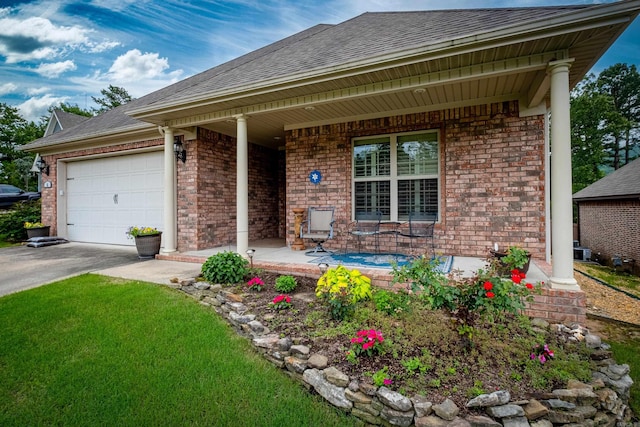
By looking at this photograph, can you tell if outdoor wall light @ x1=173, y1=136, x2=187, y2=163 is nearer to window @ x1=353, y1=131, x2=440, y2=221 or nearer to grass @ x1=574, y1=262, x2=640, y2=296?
window @ x1=353, y1=131, x2=440, y2=221

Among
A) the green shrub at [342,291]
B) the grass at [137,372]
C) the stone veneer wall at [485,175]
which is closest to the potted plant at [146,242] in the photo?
the grass at [137,372]

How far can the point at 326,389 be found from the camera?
→ 2113 millimetres

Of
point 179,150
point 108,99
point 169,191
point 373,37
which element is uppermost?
point 108,99

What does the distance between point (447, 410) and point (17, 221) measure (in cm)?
1242

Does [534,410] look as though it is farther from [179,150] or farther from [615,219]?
[615,219]

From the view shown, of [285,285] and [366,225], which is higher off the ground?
[366,225]

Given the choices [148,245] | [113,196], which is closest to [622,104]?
[148,245]

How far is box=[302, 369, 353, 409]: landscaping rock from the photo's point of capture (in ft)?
6.66

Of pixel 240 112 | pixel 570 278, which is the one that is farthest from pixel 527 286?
pixel 240 112

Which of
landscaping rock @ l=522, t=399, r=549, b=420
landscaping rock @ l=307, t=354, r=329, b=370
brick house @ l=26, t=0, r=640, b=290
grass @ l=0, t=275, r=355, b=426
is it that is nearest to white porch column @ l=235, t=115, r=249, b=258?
brick house @ l=26, t=0, r=640, b=290

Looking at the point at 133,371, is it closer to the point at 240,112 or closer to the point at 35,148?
the point at 240,112

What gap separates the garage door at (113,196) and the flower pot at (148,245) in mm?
1046

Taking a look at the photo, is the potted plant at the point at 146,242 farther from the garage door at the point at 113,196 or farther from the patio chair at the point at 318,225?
the patio chair at the point at 318,225

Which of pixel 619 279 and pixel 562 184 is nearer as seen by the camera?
pixel 562 184
